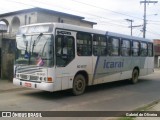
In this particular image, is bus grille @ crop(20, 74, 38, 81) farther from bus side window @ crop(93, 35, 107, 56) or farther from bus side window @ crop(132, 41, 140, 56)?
bus side window @ crop(132, 41, 140, 56)

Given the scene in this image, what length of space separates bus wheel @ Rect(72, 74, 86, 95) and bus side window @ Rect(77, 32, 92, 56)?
104 cm

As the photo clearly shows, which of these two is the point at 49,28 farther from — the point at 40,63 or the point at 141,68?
the point at 141,68

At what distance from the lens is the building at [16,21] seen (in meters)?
17.2

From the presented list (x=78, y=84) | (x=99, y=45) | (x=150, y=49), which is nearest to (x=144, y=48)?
(x=150, y=49)

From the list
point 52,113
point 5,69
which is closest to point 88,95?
point 52,113

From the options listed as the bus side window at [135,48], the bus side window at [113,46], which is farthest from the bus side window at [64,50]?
the bus side window at [135,48]

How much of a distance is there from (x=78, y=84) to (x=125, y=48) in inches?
199

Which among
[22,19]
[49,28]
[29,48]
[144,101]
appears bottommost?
[144,101]

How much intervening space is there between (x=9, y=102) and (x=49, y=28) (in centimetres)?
319

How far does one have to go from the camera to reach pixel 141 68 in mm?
18766

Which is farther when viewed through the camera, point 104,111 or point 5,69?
point 5,69

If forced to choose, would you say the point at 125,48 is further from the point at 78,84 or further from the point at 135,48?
the point at 78,84

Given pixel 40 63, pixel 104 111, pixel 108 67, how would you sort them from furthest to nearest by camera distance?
1. pixel 108 67
2. pixel 40 63
3. pixel 104 111

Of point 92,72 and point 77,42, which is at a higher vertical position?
point 77,42
